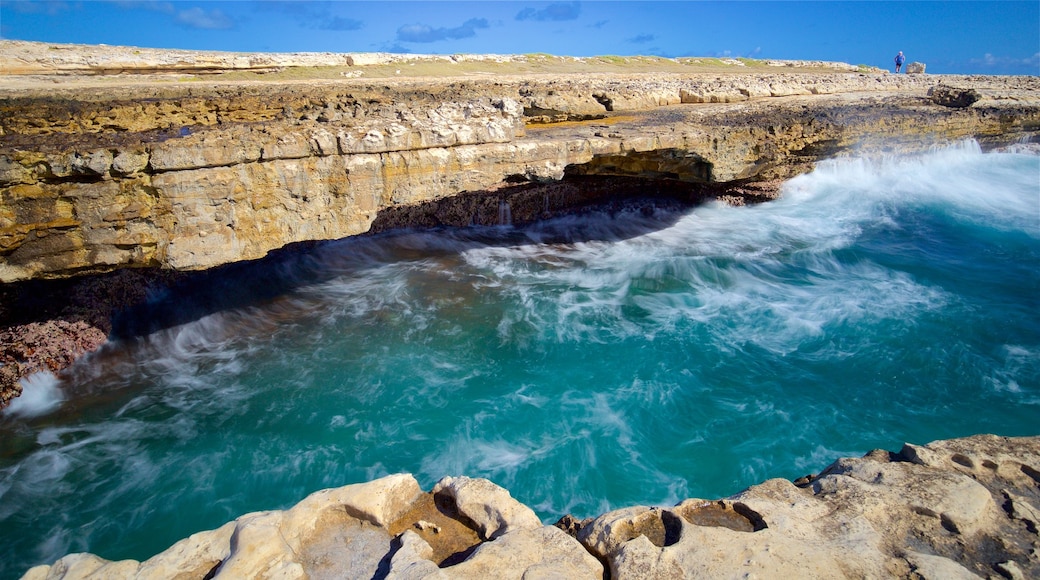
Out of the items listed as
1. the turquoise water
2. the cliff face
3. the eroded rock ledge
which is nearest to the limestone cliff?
the cliff face

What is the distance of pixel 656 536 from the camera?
11.2 feet

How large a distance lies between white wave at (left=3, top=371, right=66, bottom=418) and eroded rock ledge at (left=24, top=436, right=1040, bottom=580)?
5.28 m

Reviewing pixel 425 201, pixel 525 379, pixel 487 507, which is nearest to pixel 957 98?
pixel 525 379

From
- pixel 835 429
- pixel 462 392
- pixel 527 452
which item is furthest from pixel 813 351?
pixel 462 392

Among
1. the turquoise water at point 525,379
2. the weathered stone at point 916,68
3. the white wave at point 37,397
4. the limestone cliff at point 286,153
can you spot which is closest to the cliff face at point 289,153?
the limestone cliff at point 286,153

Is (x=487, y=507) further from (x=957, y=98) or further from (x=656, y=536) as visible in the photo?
(x=957, y=98)

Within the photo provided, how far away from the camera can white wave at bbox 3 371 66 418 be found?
7035 millimetres

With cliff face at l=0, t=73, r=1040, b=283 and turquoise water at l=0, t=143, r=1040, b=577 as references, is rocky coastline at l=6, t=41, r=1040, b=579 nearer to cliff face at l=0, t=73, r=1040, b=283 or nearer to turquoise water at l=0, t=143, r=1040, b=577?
cliff face at l=0, t=73, r=1040, b=283

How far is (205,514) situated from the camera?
5590 millimetres

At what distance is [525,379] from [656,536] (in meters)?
4.29

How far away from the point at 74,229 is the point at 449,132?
468cm

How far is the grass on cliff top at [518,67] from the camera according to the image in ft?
42.7

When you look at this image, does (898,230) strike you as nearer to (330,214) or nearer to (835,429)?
(835,429)

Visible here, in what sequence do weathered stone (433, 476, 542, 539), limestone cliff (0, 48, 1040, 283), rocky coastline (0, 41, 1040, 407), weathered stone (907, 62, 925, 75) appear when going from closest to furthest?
weathered stone (433, 476, 542, 539) < limestone cliff (0, 48, 1040, 283) < rocky coastline (0, 41, 1040, 407) < weathered stone (907, 62, 925, 75)
